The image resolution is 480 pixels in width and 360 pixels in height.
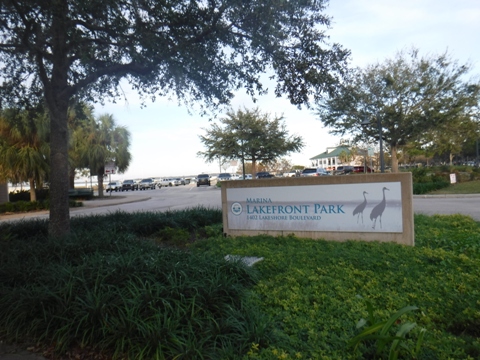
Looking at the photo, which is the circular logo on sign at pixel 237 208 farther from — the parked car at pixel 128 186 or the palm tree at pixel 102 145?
the parked car at pixel 128 186

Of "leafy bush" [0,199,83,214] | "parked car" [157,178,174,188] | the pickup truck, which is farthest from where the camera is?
"parked car" [157,178,174,188]

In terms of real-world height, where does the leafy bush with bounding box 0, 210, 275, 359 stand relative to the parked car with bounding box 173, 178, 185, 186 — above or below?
below

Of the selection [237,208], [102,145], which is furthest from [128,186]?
[237,208]

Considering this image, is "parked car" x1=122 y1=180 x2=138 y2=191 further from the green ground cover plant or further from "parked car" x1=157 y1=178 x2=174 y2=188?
the green ground cover plant

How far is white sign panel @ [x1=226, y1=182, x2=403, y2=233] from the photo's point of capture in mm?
7387

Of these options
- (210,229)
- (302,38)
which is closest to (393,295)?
(210,229)

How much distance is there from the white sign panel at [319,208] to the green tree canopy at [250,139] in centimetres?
2913

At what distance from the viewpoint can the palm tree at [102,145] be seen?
3609cm

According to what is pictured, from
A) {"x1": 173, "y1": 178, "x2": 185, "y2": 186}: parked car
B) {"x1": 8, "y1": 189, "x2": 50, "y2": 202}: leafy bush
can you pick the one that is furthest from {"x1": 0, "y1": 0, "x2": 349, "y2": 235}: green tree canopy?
{"x1": 173, "y1": 178, "x2": 185, "y2": 186}: parked car

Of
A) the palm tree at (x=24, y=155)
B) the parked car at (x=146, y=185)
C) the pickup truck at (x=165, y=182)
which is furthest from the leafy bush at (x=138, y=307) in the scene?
the pickup truck at (x=165, y=182)

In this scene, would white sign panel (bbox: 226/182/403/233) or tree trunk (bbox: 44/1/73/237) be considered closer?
white sign panel (bbox: 226/182/403/233)

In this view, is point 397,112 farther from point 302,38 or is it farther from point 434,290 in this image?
point 434,290

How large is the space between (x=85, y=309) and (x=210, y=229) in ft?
17.9

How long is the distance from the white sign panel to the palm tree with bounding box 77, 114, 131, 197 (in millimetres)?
29195
